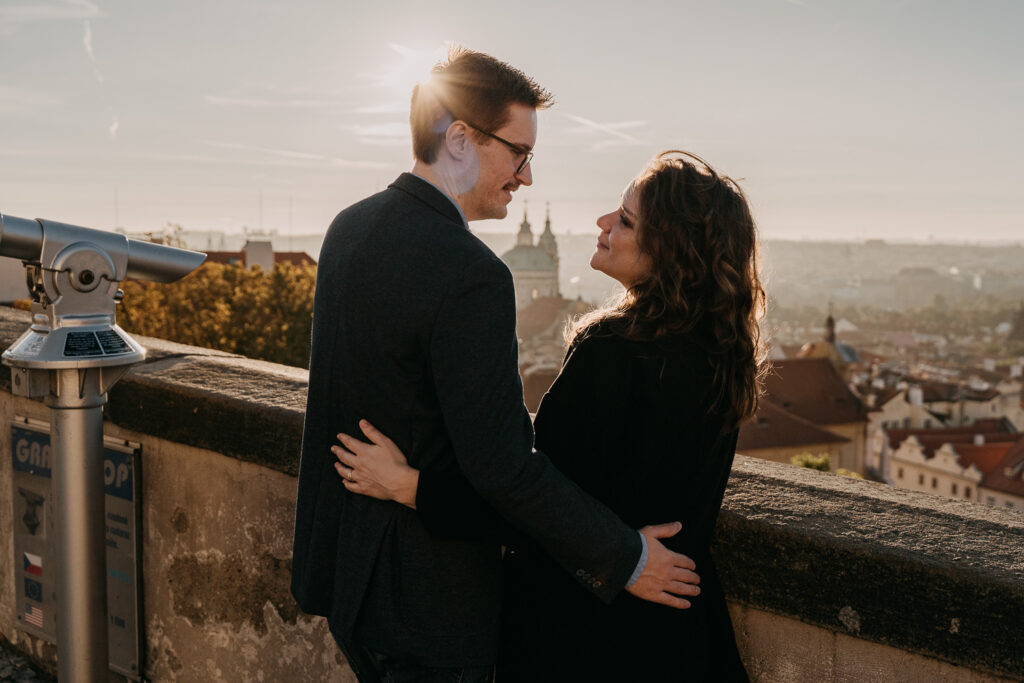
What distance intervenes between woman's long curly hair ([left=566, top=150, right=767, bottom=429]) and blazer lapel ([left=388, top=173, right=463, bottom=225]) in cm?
31

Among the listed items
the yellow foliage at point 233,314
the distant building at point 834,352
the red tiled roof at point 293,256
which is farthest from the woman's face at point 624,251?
the distant building at point 834,352

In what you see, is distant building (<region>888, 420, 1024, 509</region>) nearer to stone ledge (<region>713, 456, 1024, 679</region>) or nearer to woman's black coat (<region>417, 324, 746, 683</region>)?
stone ledge (<region>713, 456, 1024, 679</region>)

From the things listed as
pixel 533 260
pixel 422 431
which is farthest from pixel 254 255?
pixel 533 260

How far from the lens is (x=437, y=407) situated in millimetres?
1535

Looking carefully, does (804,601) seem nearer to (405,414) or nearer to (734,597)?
(734,597)

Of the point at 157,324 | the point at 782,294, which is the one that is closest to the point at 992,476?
the point at 157,324

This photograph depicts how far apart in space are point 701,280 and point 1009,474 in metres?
51.8

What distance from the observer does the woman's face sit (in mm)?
1708

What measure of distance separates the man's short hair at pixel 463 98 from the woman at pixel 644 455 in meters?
0.35

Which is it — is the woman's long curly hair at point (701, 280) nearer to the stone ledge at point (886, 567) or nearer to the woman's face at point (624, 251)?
the woman's face at point (624, 251)

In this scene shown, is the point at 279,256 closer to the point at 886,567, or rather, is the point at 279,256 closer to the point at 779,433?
the point at 779,433

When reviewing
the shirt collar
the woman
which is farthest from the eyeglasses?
the woman

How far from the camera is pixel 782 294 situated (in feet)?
627

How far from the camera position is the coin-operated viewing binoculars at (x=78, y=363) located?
1991 millimetres
